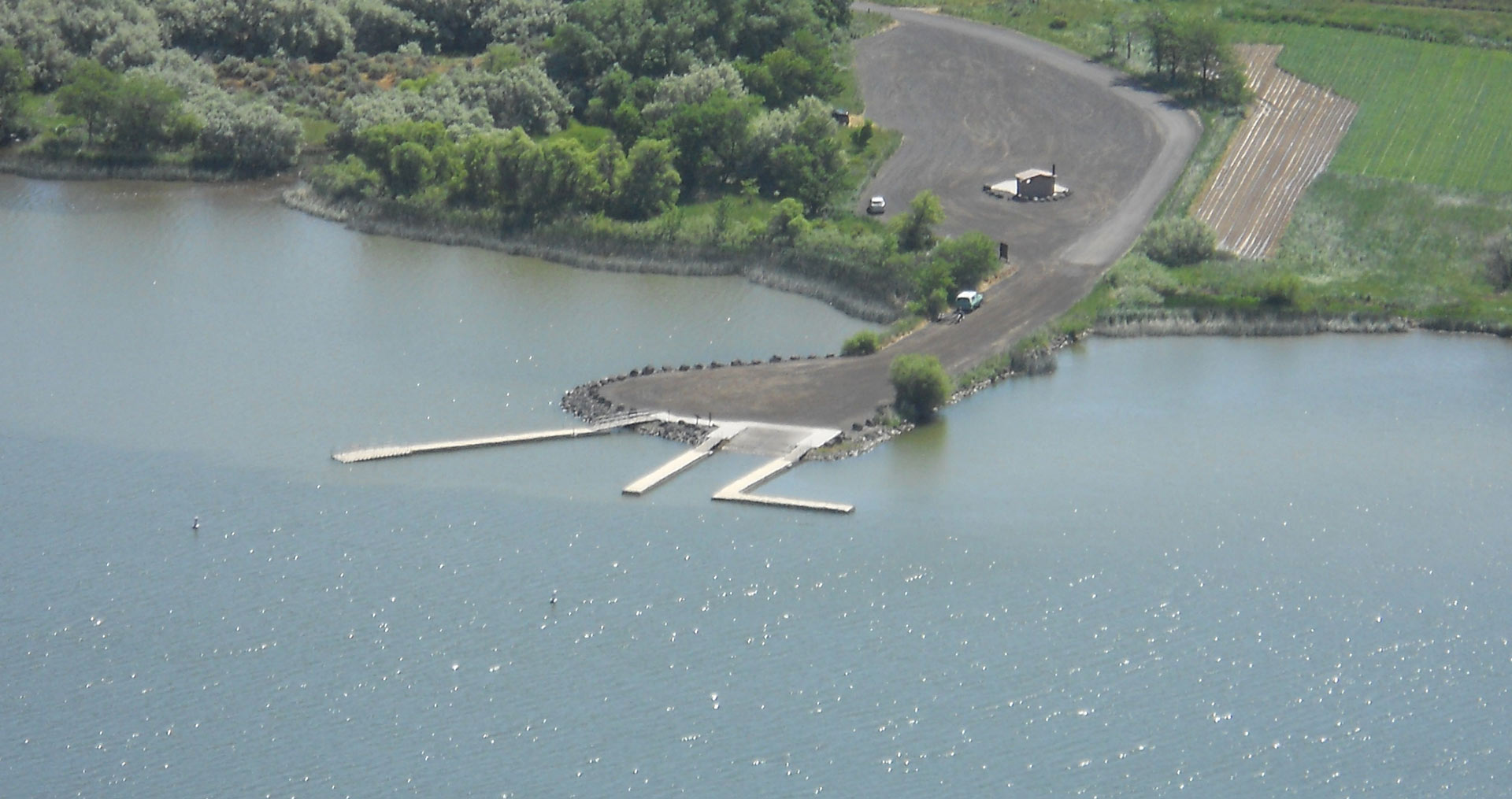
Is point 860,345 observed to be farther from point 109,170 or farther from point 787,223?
point 109,170

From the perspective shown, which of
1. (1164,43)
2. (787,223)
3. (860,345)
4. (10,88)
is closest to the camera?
(860,345)

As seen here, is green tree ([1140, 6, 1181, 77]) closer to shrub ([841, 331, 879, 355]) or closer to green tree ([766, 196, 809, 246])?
green tree ([766, 196, 809, 246])

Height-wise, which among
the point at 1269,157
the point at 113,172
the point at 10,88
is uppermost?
the point at 1269,157

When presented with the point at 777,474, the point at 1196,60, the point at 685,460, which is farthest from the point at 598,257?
the point at 1196,60

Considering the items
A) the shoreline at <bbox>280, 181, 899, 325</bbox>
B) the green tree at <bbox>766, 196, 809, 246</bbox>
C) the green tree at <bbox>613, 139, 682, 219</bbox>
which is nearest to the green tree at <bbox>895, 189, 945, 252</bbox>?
the green tree at <bbox>766, 196, 809, 246</bbox>

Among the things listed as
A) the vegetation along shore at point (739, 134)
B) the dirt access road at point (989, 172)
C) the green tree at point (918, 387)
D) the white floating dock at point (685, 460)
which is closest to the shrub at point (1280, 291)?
the vegetation along shore at point (739, 134)

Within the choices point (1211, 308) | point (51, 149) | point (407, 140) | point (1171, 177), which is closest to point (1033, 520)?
point (1211, 308)
